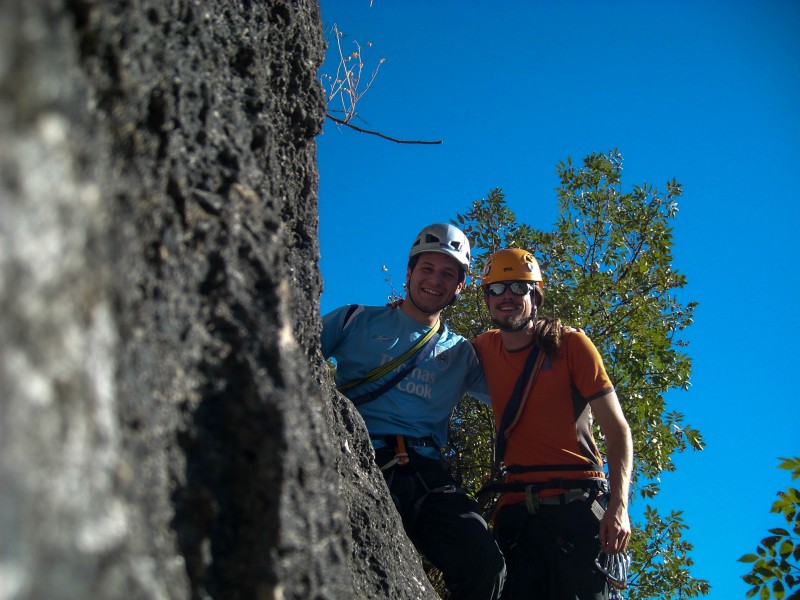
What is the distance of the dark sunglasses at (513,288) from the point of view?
6.25 m

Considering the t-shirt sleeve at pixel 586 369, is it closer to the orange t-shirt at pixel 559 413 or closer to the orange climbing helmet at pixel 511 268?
the orange t-shirt at pixel 559 413

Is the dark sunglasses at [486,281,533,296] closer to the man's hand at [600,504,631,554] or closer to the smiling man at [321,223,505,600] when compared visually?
the smiling man at [321,223,505,600]

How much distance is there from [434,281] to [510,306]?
25.8 inches

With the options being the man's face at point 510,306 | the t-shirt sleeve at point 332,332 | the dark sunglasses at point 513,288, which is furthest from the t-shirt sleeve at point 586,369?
the t-shirt sleeve at point 332,332

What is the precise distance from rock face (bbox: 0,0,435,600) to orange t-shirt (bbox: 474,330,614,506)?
134 inches

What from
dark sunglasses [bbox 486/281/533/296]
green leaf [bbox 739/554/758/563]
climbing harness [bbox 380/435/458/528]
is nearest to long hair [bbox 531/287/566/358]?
dark sunglasses [bbox 486/281/533/296]

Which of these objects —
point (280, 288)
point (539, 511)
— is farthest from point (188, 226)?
point (539, 511)

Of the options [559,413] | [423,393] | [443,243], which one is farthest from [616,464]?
[443,243]

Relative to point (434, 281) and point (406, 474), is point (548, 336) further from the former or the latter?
point (406, 474)

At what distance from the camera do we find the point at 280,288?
6.58 feet

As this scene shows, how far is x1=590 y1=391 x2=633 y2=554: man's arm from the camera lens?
17.0 feet

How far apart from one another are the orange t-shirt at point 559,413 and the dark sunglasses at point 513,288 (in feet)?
1.91

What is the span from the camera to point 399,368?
18.6ft

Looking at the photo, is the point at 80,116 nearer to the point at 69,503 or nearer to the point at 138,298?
the point at 138,298
